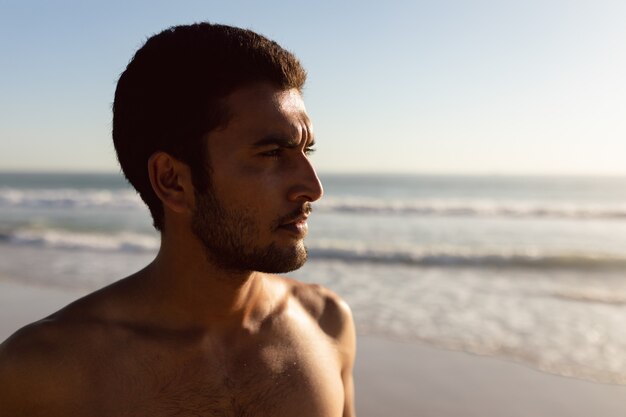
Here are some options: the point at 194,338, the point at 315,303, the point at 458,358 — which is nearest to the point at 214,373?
the point at 194,338

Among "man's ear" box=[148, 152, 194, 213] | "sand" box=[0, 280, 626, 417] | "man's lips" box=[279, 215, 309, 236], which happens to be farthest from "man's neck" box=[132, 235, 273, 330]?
"sand" box=[0, 280, 626, 417]

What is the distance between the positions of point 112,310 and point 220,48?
0.87 meters

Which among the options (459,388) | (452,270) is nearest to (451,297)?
(452,270)

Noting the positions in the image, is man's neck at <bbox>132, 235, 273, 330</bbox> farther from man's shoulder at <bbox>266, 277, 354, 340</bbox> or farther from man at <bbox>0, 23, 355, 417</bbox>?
man's shoulder at <bbox>266, 277, 354, 340</bbox>

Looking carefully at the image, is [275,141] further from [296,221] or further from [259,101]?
[296,221]

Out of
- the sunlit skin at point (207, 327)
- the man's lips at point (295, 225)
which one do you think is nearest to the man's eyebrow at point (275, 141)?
the sunlit skin at point (207, 327)

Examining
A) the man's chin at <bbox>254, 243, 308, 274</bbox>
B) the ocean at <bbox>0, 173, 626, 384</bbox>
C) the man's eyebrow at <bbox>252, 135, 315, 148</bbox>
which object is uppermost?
the man's eyebrow at <bbox>252, 135, 315, 148</bbox>

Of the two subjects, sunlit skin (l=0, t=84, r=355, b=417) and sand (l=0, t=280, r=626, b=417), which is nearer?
sunlit skin (l=0, t=84, r=355, b=417)

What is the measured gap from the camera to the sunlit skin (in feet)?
5.51

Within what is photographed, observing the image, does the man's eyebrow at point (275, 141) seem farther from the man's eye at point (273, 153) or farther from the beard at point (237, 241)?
the beard at point (237, 241)

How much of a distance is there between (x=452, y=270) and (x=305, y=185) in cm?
834

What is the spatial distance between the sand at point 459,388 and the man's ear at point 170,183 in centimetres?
258

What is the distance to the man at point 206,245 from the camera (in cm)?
178

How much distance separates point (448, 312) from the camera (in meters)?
6.62
